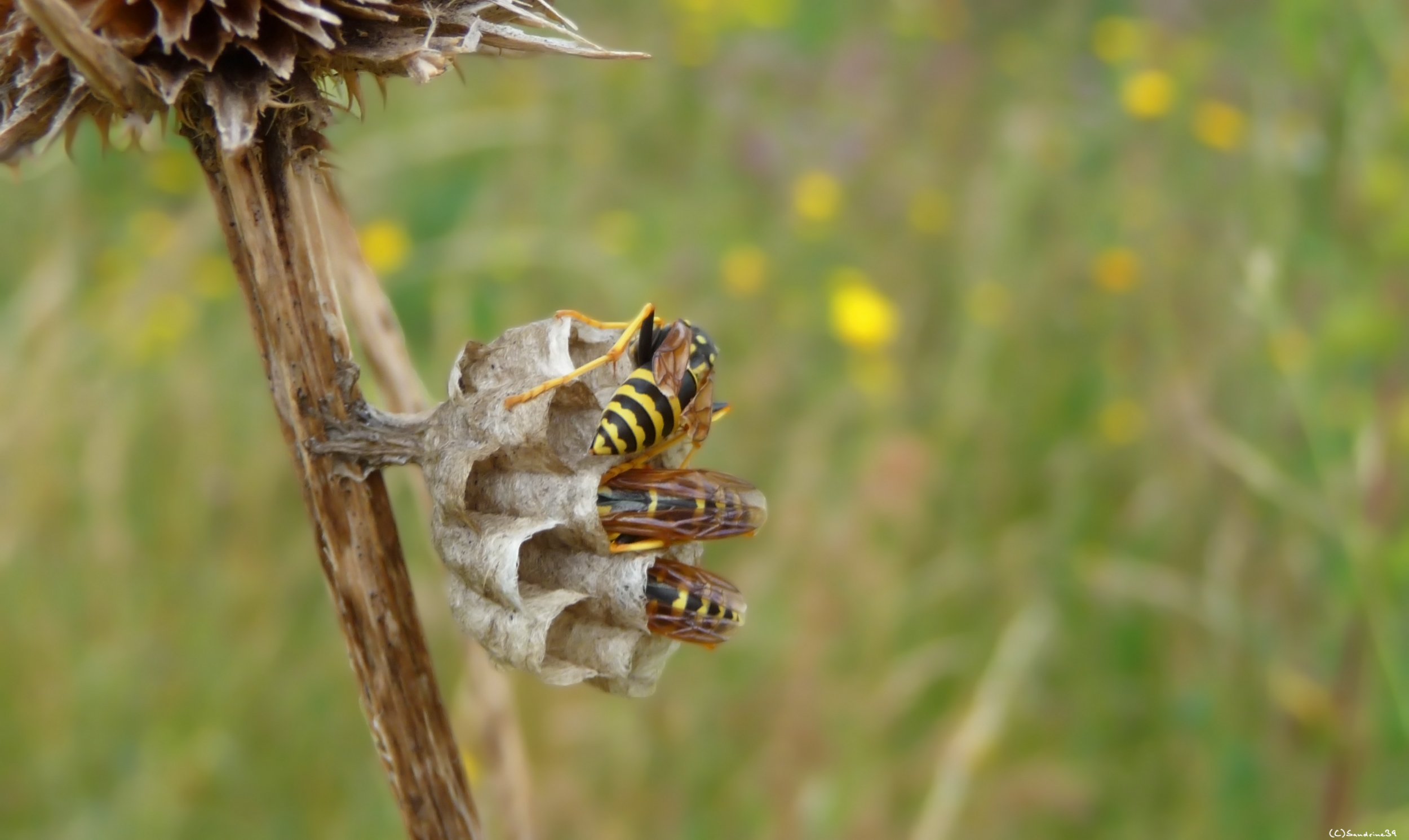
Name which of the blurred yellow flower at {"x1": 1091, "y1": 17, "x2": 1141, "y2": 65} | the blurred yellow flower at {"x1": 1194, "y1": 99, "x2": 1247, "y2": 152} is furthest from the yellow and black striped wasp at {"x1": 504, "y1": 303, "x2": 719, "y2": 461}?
the blurred yellow flower at {"x1": 1091, "y1": 17, "x2": 1141, "y2": 65}

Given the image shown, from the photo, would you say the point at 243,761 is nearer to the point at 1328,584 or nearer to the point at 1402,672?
the point at 1402,672

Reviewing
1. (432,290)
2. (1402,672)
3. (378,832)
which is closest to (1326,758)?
(1402,672)

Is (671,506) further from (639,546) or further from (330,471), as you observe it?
(330,471)

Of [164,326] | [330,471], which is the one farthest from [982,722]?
[164,326]

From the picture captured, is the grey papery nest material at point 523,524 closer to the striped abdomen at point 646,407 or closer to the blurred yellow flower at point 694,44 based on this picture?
the striped abdomen at point 646,407

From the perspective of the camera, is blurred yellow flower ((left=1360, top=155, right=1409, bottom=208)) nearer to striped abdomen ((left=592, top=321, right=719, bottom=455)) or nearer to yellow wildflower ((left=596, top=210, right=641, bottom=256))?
striped abdomen ((left=592, top=321, right=719, bottom=455))

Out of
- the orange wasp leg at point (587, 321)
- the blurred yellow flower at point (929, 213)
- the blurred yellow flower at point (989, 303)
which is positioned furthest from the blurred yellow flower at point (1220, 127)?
the orange wasp leg at point (587, 321)
